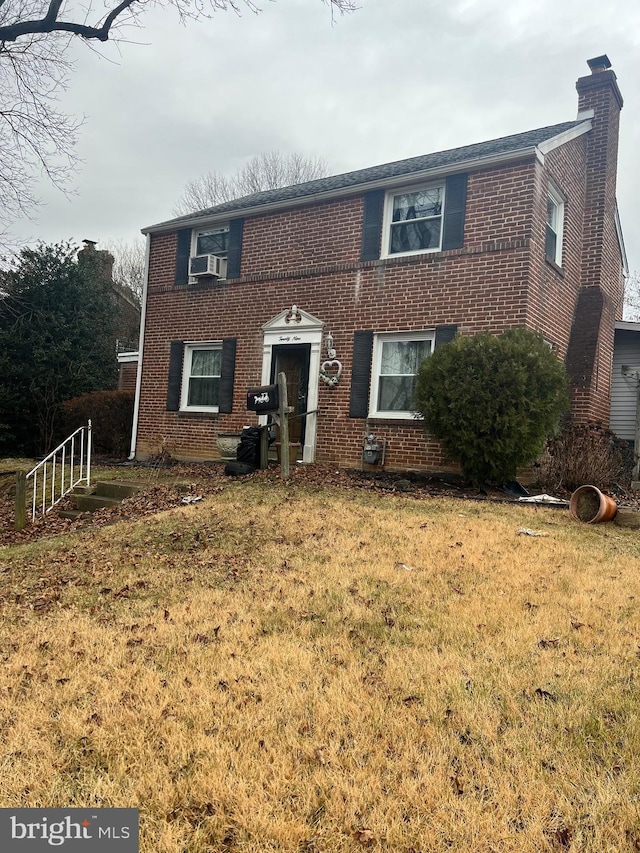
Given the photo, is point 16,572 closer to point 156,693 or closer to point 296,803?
point 156,693

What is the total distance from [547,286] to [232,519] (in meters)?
7.11

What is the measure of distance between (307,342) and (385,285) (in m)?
1.86

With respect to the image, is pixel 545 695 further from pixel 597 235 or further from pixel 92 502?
pixel 597 235

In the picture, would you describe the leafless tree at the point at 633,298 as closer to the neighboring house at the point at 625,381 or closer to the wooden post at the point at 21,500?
the neighboring house at the point at 625,381

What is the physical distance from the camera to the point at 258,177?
3139 centimetres

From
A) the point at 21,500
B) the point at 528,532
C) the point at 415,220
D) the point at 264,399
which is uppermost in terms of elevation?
the point at 415,220

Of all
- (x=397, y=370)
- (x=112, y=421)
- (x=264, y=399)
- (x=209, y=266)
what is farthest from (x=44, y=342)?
(x=397, y=370)

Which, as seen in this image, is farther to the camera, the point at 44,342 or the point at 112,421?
the point at 44,342

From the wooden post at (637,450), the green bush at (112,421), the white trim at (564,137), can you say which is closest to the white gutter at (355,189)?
the white trim at (564,137)

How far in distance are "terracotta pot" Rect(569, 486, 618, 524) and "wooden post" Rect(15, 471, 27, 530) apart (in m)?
7.05

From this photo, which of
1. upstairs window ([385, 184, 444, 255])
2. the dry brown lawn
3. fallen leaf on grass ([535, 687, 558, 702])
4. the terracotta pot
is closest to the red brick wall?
upstairs window ([385, 184, 444, 255])

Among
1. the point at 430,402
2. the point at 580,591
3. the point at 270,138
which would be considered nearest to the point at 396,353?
the point at 430,402

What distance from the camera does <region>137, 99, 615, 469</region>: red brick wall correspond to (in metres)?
9.52

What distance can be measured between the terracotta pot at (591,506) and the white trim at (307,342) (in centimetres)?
503
